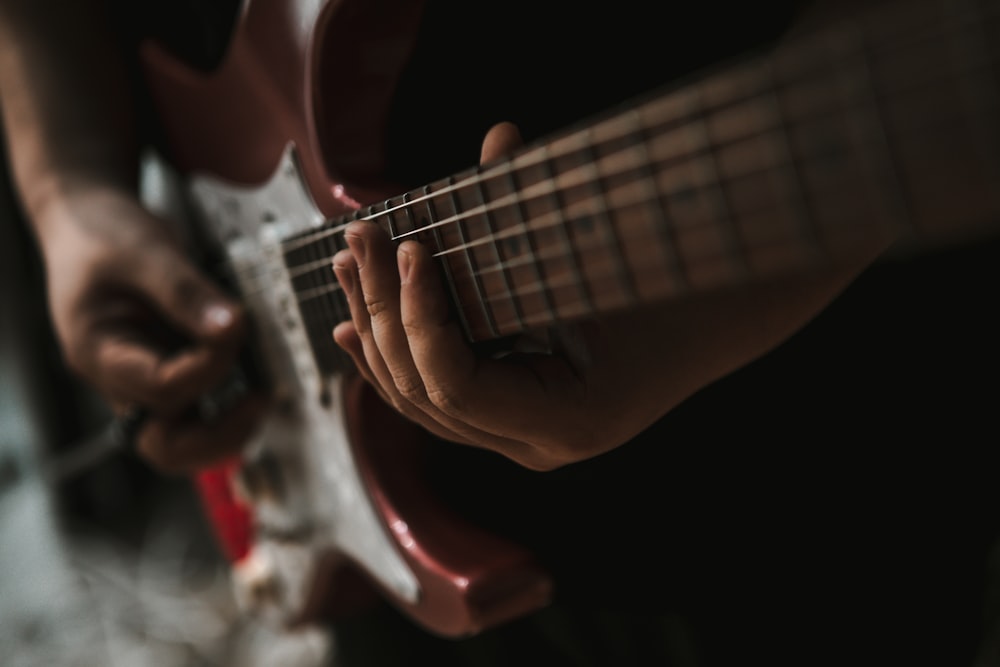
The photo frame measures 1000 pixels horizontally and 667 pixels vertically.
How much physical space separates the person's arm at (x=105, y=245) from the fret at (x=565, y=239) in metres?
0.41

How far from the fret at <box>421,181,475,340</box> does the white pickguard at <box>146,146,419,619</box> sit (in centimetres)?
16

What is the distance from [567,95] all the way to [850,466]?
31 cm

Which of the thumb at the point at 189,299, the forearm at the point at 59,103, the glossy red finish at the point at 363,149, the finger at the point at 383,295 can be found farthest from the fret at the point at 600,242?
the forearm at the point at 59,103

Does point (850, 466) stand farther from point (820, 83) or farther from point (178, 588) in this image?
point (178, 588)

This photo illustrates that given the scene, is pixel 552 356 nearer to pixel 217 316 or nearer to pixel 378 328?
pixel 378 328

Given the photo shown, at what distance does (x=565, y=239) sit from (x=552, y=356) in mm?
95

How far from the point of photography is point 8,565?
1.48 m

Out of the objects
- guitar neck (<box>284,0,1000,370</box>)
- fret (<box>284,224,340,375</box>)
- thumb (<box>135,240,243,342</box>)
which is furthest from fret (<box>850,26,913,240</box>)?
thumb (<box>135,240,243,342</box>)

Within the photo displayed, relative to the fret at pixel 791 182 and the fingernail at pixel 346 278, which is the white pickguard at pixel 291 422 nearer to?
the fingernail at pixel 346 278

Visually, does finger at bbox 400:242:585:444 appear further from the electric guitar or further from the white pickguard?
the white pickguard

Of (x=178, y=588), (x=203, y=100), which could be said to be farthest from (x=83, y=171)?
(x=178, y=588)


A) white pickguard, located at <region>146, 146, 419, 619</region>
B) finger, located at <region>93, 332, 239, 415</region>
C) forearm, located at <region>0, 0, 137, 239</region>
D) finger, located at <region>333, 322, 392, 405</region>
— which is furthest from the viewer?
forearm, located at <region>0, 0, 137, 239</region>

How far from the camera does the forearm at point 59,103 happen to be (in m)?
0.76

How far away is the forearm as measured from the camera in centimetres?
76
